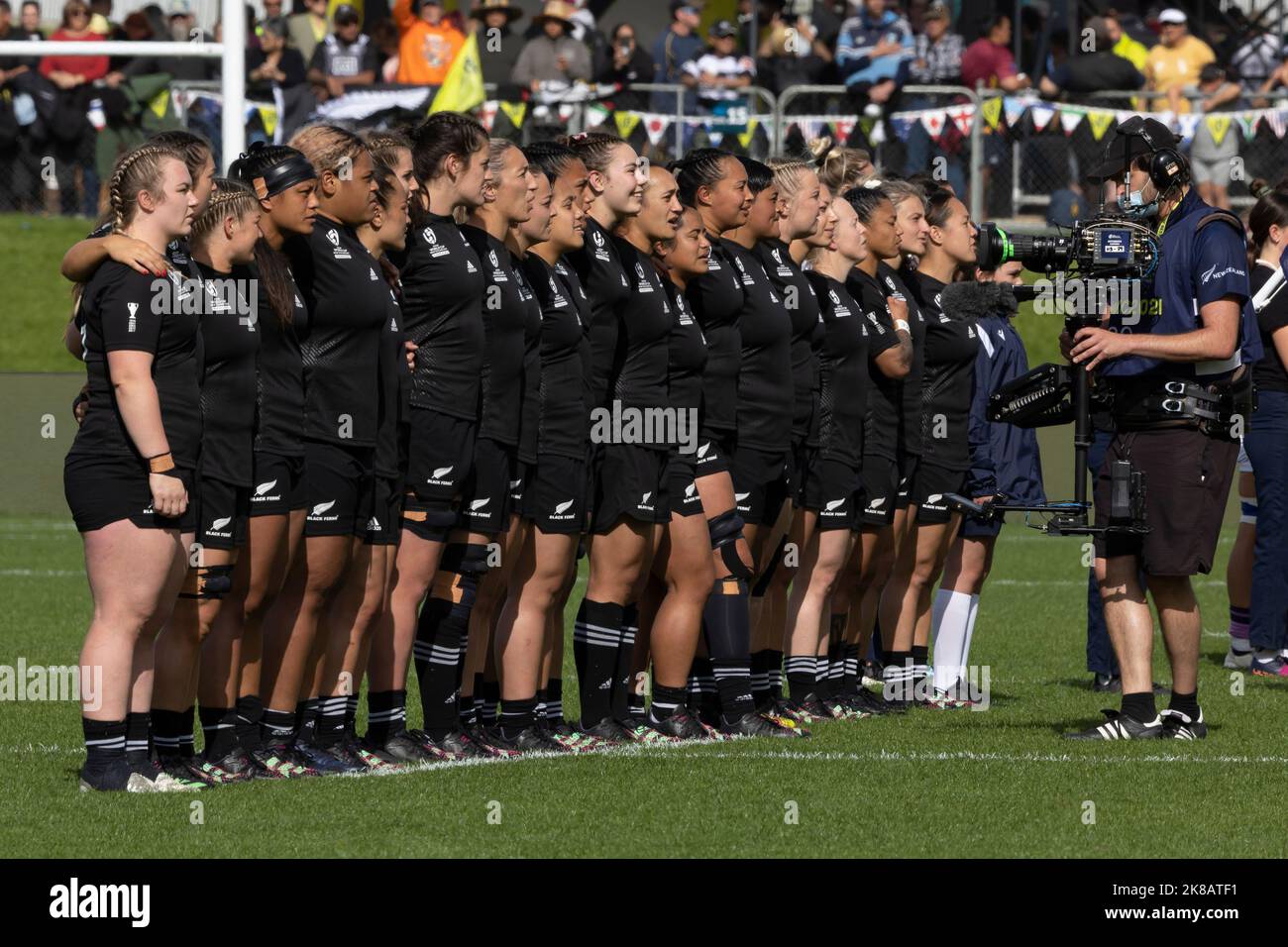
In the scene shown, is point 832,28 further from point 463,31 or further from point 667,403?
point 667,403

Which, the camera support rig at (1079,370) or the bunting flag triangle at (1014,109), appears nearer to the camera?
the camera support rig at (1079,370)

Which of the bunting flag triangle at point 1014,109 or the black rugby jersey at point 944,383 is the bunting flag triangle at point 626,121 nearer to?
the bunting flag triangle at point 1014,109

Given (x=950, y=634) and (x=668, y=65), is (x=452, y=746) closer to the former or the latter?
(x=950, y=634)

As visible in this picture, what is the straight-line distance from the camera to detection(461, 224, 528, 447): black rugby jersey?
848cm

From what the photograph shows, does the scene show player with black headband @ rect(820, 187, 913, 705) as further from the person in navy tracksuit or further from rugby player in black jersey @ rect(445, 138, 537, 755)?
rugby player in black jersey @ rect(445, 138, 537, 755)

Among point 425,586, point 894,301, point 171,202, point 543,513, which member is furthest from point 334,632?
point 894,301

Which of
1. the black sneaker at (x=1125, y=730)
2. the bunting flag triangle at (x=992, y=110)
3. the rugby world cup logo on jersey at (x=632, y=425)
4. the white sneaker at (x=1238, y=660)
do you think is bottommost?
the white sneaker at (x=1238, y=660)

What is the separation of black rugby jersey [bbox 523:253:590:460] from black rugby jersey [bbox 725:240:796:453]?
98cm

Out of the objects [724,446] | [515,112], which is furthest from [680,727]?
[515,112]

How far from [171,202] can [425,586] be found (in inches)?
70.2

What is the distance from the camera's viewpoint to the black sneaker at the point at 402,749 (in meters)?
8.37

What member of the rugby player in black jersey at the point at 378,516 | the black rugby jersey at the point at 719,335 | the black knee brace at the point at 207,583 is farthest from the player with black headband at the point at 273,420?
the black rugby jersey at the point at 719,335

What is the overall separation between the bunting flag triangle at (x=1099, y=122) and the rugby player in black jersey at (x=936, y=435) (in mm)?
11464

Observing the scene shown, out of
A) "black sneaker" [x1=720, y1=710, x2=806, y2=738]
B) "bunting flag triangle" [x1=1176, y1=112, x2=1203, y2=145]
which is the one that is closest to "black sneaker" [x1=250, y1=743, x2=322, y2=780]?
"black sneaker" [x1=720, y1=710, x2=806, y2=738]
